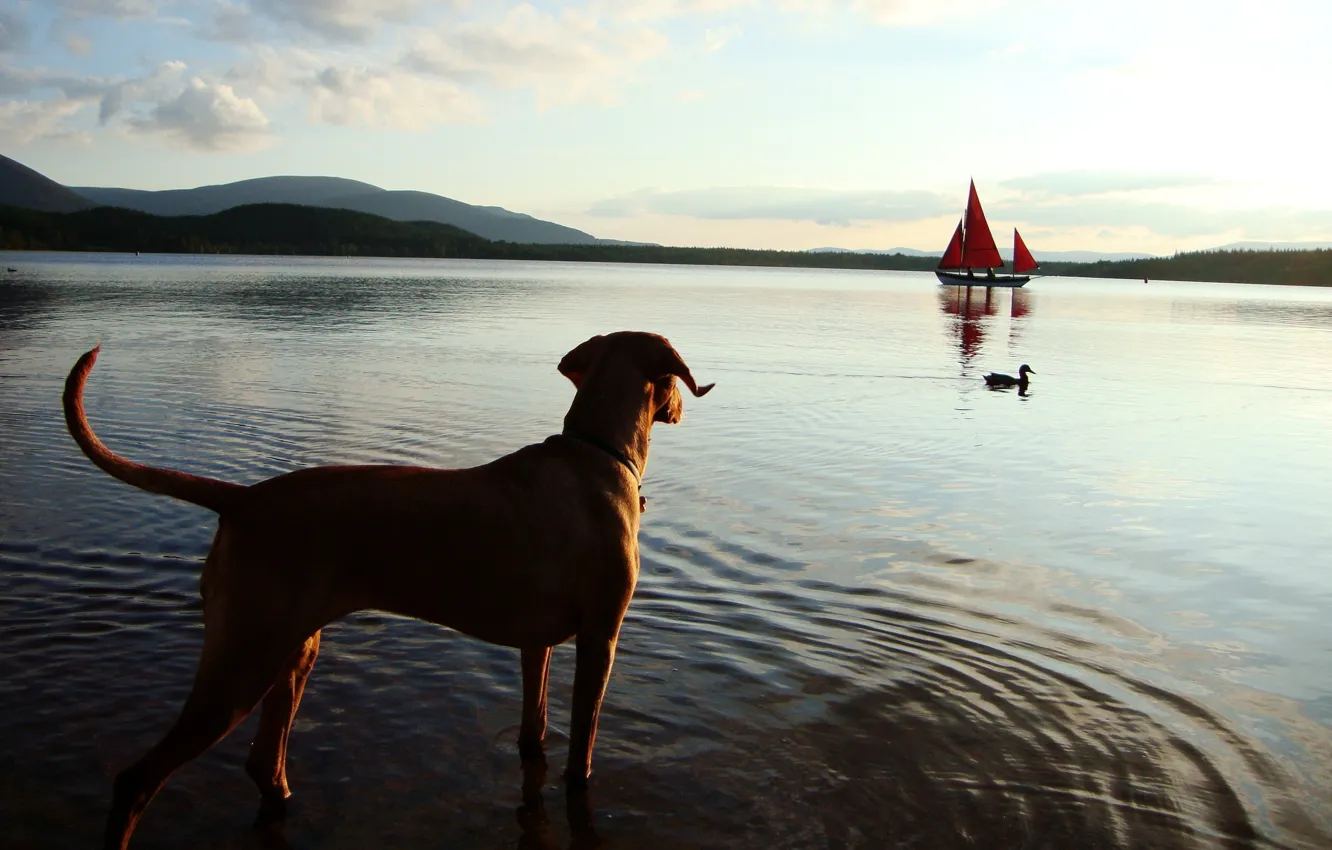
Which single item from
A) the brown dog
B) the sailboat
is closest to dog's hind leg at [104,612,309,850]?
the brown dog

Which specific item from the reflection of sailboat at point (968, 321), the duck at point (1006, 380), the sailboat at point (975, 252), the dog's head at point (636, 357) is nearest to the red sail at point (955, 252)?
the sailboat at point (975, 252)

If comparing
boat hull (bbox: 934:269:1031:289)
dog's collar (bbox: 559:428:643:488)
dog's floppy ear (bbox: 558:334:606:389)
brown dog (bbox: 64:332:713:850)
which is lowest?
brown dog (bbox: 64:332:713:850)

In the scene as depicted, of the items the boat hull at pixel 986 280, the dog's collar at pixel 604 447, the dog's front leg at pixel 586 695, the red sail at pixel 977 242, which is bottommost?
the dog's front leg at pixel 586 695

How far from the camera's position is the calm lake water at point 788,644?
4629 millimetres

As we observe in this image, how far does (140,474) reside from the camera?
12.3 feet

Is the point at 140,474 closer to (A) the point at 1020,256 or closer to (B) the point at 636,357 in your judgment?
(B) the point at 636,357

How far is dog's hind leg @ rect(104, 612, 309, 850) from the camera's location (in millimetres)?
3738

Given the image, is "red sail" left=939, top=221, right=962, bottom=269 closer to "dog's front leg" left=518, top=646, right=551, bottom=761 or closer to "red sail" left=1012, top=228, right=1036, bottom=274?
"red sail" left=1012, top=228, right=1036, bottom=274

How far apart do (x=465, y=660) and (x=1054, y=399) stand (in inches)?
659

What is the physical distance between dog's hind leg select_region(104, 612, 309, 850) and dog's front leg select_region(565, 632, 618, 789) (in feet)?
4.18

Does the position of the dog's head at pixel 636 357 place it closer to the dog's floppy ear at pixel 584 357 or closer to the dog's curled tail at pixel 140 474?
the dog's floppy ear at pixel 584 357

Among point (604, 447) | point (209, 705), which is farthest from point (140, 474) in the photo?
point (604, 447)

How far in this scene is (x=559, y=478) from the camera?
448 cm

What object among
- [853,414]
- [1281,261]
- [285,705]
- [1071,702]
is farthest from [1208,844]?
[1281,261]
